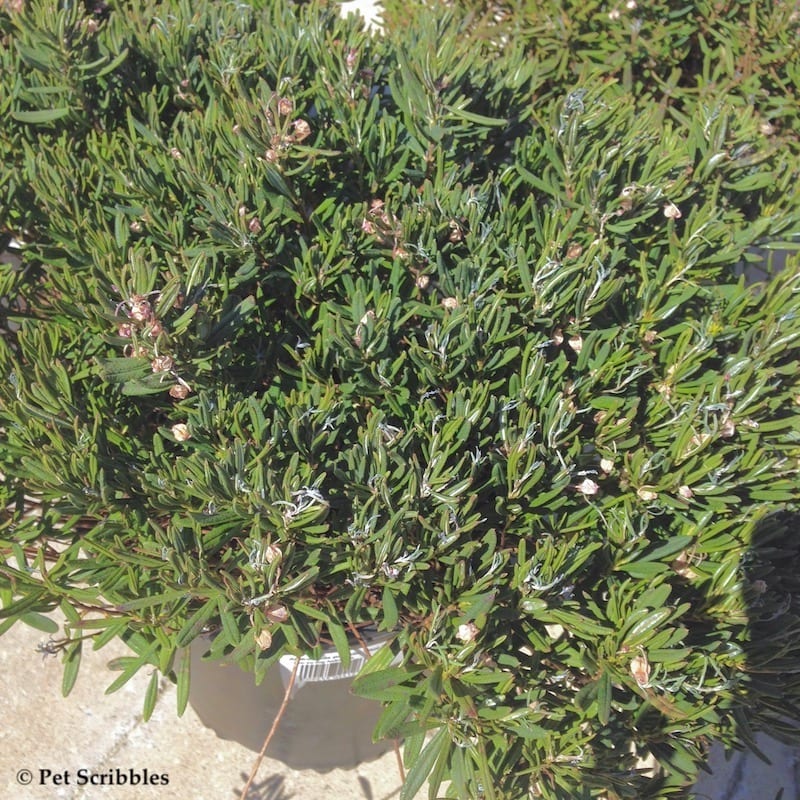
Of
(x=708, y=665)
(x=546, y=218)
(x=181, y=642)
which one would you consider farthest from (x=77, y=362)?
(x=708, y=665)

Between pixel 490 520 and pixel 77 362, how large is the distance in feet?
3.02

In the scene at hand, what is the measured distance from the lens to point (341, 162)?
6.28 feet

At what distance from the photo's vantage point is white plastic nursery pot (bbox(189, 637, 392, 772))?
2.01 metres

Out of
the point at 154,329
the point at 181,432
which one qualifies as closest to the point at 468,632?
the point at 181,432

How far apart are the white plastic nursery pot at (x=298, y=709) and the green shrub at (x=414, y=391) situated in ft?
0.91

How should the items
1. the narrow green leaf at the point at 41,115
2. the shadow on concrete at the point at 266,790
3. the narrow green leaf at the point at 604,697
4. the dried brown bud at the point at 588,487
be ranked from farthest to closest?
the shadow on concrete at the point at 266,790, the narrow green leaf at the point at 41,115, the dried brown bud at the point at 588,487, the narrow green leaf at the point at 604,697

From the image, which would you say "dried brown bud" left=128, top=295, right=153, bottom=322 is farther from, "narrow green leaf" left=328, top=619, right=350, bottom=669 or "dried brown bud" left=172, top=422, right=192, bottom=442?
"narrow green leaf" left=328, top=619, right=350, bottom=669

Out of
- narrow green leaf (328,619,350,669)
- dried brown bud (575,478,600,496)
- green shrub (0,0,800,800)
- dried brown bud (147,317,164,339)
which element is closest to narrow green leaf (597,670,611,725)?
green shrub (0,0,800,800)

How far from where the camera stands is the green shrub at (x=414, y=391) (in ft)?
4.64

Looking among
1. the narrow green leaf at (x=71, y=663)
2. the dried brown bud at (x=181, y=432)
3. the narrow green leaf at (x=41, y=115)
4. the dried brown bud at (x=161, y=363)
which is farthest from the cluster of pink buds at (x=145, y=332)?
the narrow green leaf at (x=41, y=115)

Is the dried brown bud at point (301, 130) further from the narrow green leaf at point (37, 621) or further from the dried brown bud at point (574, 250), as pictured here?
the narrow green leaf at point (37, 621)

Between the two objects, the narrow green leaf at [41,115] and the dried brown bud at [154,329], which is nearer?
the dried brown bud at [154,329]

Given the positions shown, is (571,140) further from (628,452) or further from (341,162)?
(628,452)

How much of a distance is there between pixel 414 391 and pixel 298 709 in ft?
3.45
